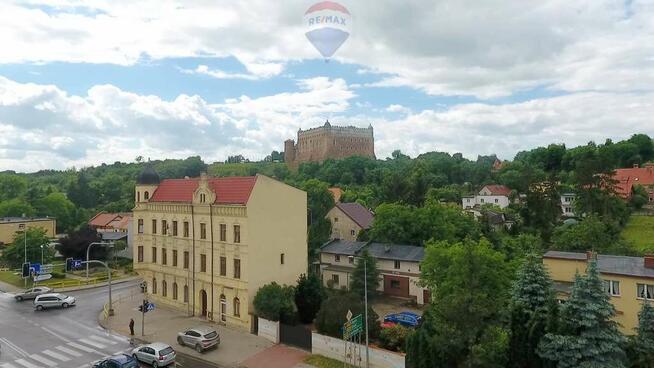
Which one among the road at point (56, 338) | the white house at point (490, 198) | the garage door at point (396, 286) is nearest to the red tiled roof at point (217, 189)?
the road at point (56, 338)

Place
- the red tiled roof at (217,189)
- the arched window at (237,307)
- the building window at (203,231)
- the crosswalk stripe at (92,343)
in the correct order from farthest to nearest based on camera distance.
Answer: the building window at (203,231), the red tiled roof at (217,189), the arched window at (237,307), the crosswalk stripe at (92,343)

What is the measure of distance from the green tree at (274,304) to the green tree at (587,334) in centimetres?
1852

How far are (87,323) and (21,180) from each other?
116634mm

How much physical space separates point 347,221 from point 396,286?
91.6 ft

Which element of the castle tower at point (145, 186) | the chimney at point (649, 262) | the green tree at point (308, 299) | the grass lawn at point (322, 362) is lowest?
the grass lawn at point (322, 362)

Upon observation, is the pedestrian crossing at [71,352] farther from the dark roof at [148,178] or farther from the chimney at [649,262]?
the chimney at [649,262]

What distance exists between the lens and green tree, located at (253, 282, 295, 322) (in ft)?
117

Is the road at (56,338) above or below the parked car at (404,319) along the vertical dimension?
below

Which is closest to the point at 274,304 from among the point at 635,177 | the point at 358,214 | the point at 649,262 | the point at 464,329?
the point at 464,329

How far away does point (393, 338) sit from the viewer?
29938 mm

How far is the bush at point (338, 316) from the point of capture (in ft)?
102

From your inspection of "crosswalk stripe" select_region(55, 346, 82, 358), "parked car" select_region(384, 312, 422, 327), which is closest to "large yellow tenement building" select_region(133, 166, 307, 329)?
"parked car" select_region(384, 312, 422, 327)

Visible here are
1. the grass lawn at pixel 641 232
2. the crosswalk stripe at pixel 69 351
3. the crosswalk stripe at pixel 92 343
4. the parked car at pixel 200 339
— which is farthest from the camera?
the grass lawn at pixel 641 232

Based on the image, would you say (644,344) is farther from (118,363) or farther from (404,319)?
(118,363)
